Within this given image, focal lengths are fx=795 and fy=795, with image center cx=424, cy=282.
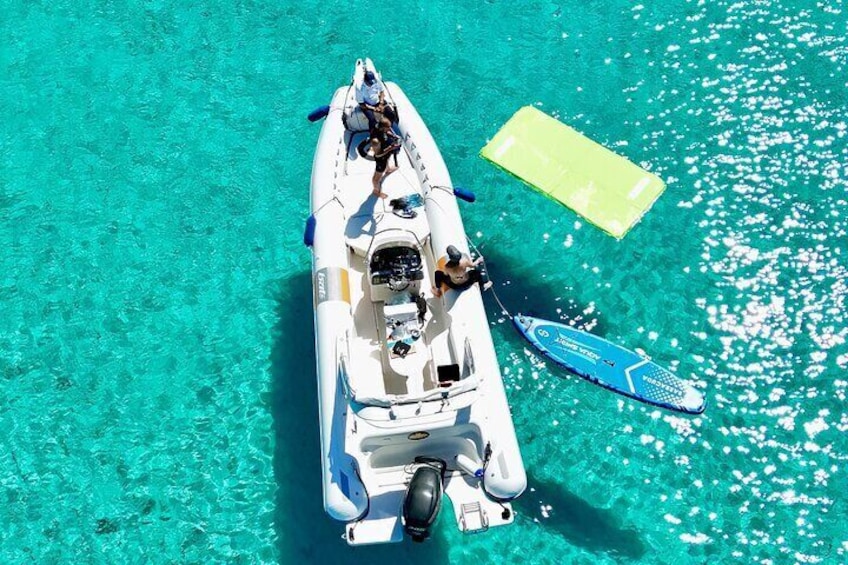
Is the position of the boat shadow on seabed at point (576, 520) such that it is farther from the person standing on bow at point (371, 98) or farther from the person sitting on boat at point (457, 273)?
the person standing on bow at point (371, 98)

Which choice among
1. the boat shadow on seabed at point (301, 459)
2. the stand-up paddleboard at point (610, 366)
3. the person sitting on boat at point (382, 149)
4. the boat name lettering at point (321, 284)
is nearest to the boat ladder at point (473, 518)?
the boat shadow on seabed at point (301, 459)

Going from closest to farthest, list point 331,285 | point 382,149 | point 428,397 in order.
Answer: point 428,397, point 331,285, point 382,149

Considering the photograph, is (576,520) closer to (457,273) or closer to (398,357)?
(398,357)

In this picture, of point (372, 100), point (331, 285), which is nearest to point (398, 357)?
point (331, 285)

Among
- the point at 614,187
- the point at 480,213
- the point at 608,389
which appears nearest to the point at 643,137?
the point at 614,187

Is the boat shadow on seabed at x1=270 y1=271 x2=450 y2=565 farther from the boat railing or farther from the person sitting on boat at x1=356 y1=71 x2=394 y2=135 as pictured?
the person sitting on boat at x1=356 y1=71 x2=394 y2=135

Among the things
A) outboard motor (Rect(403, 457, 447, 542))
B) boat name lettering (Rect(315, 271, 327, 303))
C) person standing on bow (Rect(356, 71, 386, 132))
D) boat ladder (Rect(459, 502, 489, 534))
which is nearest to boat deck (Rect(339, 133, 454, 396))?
boat name lettering (Rect(315, 271, 327, 303))
